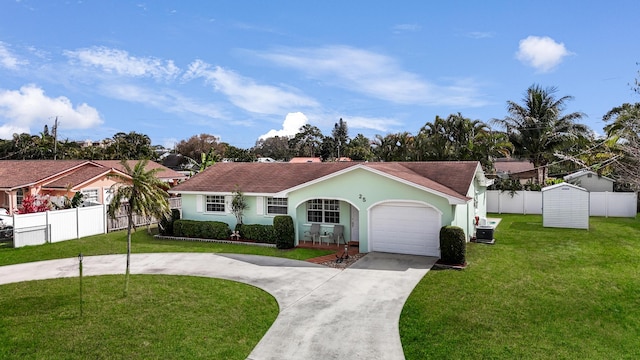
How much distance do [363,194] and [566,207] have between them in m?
13.0

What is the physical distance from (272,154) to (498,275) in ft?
305

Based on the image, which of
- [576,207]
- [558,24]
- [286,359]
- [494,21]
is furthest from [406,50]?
[286,359]

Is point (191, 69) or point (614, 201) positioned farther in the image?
point (614, 201)

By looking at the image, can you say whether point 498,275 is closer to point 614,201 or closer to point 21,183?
point 614,201

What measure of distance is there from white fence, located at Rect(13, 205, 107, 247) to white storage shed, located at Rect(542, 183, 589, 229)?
1002 inches

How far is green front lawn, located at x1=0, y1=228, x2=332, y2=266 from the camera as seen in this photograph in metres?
16.9

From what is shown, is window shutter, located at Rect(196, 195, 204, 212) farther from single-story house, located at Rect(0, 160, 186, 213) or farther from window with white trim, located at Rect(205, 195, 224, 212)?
single-story house, located at Rect(0, 160, 186, 213)

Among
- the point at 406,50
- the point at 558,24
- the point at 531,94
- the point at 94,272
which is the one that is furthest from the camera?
the point at 531,94

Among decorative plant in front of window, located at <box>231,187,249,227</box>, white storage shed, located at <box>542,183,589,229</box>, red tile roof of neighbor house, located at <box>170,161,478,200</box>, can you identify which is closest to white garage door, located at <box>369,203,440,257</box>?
red tile roof of neighbor house, located at <box>170,161,478,200</box>

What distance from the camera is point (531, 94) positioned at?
3575cm

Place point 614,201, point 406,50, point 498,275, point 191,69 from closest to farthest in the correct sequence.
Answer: point 498,275 → point 406,50 → point 191,69 → point 614,201

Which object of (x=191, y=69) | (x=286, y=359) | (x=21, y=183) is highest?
(x=191, y=69)

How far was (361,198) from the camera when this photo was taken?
17047mm

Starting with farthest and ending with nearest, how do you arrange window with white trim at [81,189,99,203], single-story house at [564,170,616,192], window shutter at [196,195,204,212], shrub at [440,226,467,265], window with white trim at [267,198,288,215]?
single-story house at [564,170,616,192], window with white trim at [81,189,99,203], window shutter at [196,195,204,212], window with white trim at [267,198,288,215], shrub at [440,226,467,265]
